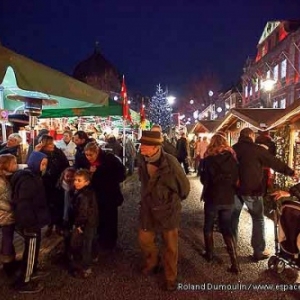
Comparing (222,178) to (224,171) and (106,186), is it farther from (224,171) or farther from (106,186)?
(106,186)

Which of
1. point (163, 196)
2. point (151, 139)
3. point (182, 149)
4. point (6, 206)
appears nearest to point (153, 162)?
point (151, 139)

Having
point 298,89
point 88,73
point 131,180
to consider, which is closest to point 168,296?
point 131,180

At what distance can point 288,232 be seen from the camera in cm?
438

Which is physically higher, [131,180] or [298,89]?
[298,89]

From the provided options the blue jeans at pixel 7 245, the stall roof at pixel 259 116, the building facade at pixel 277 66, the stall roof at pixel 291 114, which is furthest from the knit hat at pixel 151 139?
the building facade at pixel 277 66

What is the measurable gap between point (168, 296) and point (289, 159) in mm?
7661

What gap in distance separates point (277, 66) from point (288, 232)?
1267 inches

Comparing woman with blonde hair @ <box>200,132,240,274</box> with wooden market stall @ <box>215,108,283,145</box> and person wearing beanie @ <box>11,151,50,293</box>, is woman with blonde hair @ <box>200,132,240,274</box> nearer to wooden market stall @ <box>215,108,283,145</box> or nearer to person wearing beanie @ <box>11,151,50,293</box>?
person wearing beanie @ <box>11,151,50,293</box>

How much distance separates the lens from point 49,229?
6039 mm

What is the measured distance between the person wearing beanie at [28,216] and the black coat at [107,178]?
3.83ft

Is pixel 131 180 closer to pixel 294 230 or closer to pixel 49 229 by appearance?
pixel 49 229

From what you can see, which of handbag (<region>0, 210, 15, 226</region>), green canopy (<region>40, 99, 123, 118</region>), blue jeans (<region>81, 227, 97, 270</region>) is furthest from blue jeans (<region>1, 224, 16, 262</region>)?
green canopy (<region>40, 99, 123, 118</region>)

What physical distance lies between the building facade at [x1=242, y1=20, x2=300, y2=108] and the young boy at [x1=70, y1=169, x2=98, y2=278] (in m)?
20.0

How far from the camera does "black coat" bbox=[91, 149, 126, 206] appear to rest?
5.27 m
